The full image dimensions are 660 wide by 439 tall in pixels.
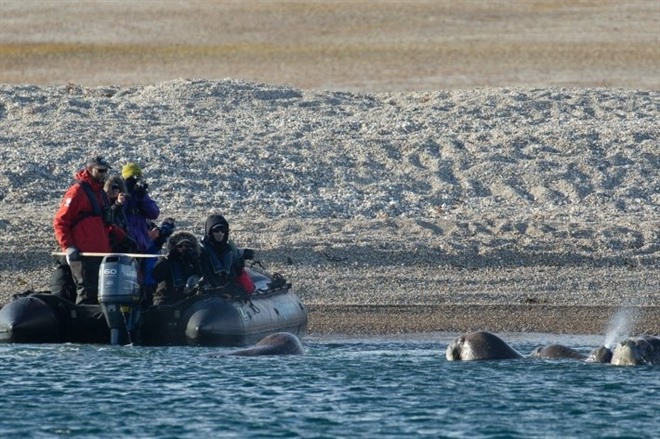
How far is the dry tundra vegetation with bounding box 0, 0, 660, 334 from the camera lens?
18578 mm

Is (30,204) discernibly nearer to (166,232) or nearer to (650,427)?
(166,232)

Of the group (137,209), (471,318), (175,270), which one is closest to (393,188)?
(471,318)

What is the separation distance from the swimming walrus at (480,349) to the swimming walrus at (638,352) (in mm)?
896

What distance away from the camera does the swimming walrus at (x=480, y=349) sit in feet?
49.0

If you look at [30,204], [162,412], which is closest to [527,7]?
[30,204]

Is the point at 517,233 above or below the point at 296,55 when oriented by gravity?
below

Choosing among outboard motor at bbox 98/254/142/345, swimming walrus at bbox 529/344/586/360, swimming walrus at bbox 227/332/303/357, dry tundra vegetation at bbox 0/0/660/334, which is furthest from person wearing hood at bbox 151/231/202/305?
swimming walrus at bbox 529/344/586/360

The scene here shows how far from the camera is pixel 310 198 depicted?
22.5 metres

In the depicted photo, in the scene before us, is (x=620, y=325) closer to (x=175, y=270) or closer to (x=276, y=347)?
(x=276, y=347)

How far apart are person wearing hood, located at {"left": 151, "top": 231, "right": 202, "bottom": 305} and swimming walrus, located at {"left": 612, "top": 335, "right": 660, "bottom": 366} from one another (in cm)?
383

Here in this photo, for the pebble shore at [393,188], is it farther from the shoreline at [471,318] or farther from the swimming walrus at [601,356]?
the swimming walrus at [601,356]

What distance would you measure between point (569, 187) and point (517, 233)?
106 inches

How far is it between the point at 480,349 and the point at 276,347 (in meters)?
1.80

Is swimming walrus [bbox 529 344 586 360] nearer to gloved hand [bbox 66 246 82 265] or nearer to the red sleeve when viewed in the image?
gloved hand [bbox 66 246 82 265]
